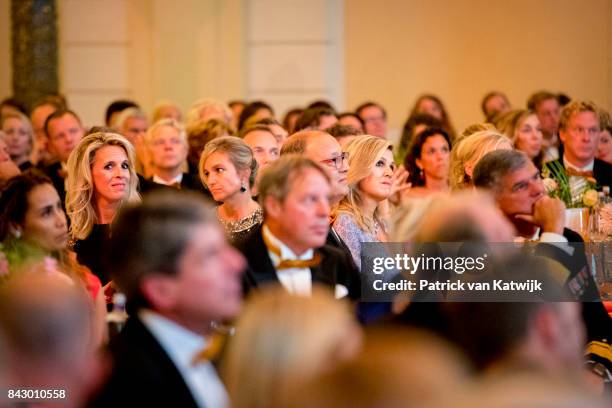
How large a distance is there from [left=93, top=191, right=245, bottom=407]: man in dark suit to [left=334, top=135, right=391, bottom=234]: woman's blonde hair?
251cm

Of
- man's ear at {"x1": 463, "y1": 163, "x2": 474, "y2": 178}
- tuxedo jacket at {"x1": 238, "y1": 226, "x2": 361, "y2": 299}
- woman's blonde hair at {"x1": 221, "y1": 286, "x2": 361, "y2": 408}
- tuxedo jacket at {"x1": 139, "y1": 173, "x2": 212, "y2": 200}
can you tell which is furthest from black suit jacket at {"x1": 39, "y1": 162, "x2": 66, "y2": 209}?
woman's blonde hair at {"x1": 221, "y1": 286, "x2": 361, "y2": 408}

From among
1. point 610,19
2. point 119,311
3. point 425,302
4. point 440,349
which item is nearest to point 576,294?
point 425,302

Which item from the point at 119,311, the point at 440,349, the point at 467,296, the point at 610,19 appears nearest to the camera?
the point at 440,349

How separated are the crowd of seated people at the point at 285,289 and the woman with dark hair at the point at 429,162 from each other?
339mm

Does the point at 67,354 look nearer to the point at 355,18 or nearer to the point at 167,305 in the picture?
the point at 167,305

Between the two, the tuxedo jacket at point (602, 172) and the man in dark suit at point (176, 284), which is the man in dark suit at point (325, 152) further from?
the tuxedo jacket at point (602, 172)

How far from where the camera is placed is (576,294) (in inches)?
192

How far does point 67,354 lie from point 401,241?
5.36 feet

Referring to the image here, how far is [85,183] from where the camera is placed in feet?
20.6

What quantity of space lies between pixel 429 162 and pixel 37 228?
350 centimetres

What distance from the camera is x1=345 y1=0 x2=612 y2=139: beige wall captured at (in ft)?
43.9

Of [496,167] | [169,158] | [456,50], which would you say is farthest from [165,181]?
[456,50]

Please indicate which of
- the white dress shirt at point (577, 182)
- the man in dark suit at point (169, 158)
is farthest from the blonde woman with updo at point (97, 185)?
the white dress shirt at point (577, 182)

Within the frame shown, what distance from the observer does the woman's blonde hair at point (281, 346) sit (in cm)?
267
